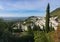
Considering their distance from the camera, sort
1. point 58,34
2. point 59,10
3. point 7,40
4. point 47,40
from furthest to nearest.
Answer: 1. point 59,10
2. point 7,40
3. point 47,40
4. point 58,34

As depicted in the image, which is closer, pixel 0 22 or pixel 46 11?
pixel 0 22

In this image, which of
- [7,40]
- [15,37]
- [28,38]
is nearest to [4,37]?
[7,40]

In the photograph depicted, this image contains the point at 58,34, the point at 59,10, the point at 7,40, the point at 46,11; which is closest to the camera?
the point at 58,34

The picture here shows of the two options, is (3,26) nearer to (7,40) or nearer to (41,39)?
(7,40)

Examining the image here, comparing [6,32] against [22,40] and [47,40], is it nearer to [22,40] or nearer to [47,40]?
[22,40]

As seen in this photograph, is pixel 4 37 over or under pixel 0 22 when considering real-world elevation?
under

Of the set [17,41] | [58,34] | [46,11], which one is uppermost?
[46,11]

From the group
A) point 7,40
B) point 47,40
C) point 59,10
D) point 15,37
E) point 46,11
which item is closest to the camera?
point 47,40

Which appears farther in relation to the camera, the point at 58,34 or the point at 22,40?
the point at 22,40

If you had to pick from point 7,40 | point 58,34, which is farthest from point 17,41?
point 58,34
